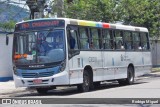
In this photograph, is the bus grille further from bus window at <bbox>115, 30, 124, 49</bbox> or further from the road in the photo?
bus window at <bbox>115, 30, 124, 49</bbox>

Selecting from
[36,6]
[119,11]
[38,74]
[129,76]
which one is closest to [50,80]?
[38,74]

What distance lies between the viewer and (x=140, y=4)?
3331 centimetres

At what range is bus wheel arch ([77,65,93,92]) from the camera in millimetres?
19422

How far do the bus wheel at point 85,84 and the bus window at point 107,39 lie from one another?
2.13 metres

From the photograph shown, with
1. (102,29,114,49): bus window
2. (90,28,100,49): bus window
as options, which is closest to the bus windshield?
(90,28,100,49): bus window

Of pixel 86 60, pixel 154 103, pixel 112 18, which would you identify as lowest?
pixel 154 103

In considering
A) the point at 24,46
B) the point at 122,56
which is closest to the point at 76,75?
the point at 24,46

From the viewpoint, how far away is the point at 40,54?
Result: 18297 millimetres

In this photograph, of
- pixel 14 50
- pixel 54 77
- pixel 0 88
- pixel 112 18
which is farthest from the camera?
pixel 112 18

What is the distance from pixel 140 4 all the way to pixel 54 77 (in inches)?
667

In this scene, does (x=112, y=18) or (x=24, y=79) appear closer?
(x=24, y=79)

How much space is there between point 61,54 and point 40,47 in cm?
96

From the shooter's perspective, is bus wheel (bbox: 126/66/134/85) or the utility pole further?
the utility pole

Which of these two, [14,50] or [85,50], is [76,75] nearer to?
[85,50]
